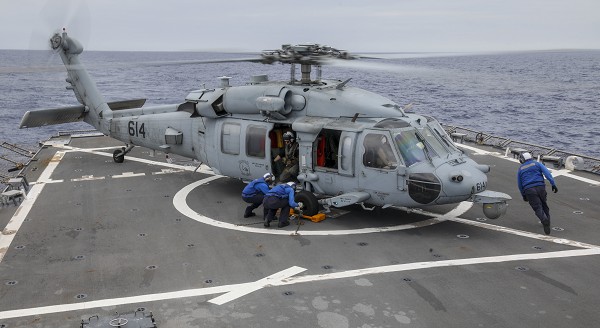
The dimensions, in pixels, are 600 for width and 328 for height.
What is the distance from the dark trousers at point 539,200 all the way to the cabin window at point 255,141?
6228 millimetres

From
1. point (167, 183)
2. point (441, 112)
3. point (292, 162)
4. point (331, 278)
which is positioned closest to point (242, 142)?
point (292, 162)

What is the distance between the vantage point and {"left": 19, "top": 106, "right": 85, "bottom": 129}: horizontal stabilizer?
58.2 feet

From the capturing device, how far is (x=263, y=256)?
10.7 metres

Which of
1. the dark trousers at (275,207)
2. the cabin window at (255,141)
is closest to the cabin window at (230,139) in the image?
the cabin window at (255,141)

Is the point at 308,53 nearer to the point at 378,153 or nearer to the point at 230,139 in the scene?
the point at 378,153

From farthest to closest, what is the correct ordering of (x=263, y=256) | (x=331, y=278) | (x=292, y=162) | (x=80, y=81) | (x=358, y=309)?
(x=80, y=81) < (x=292, y=162) < (x=263, y=256) < (x=331, y=278) < (x=358, y=309)

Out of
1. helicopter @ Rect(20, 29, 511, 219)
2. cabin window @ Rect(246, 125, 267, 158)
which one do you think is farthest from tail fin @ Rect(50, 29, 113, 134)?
cabin window @ Rect(246, 125, 267, 158)

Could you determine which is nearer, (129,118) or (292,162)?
(292,162)

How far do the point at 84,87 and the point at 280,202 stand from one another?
10.4 m

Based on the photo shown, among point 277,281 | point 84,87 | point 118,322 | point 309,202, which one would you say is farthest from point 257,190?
point 84,87

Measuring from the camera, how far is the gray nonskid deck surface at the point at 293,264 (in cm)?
839

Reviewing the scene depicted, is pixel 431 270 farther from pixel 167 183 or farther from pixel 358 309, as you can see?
pixel 167 183

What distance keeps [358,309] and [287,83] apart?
7166 mm

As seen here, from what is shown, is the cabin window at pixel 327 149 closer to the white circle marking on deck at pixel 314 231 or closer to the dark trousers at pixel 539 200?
the white circle marking on deck at pixel 314 231
